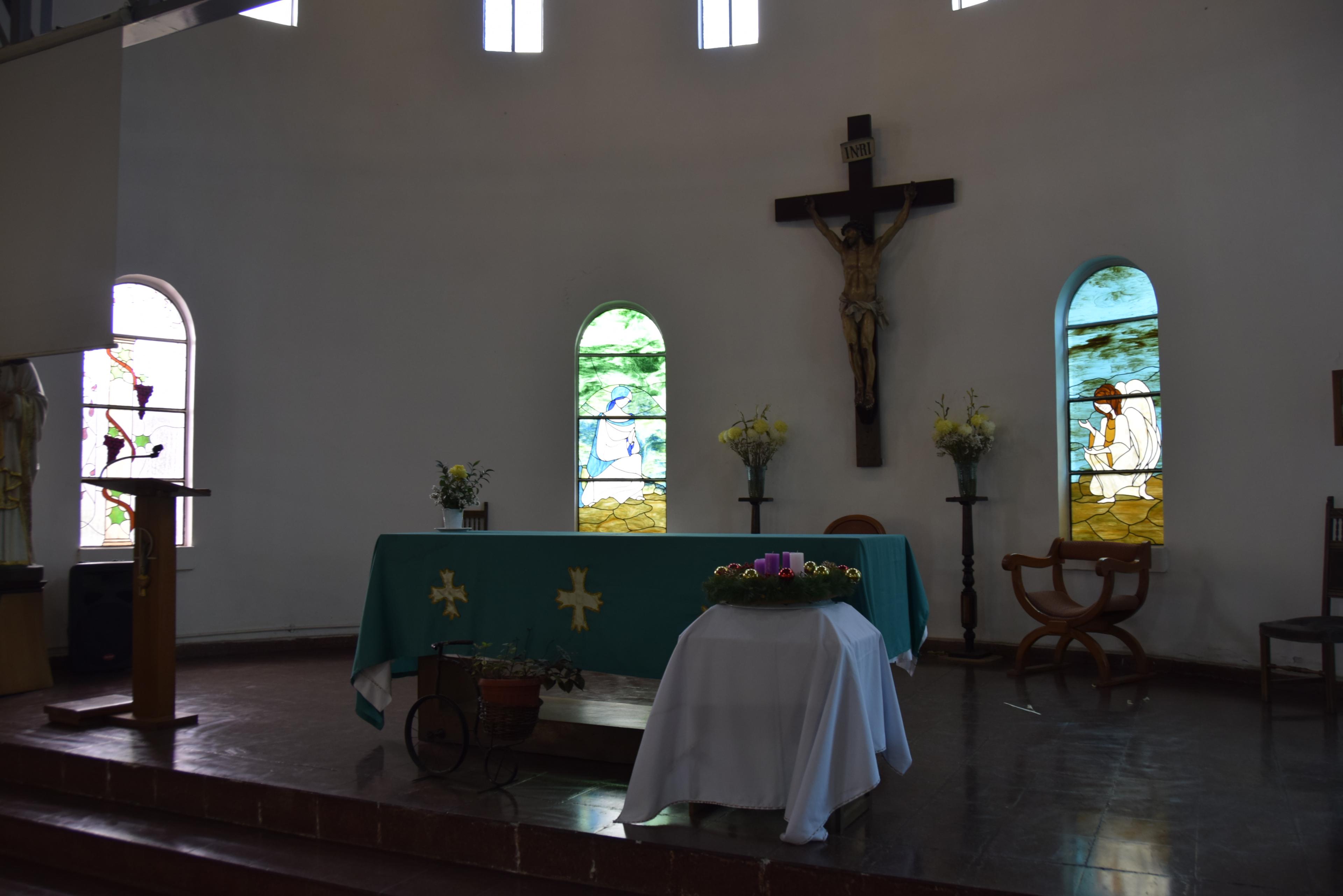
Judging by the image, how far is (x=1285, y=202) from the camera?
240 inches

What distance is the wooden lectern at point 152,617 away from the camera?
4.87m

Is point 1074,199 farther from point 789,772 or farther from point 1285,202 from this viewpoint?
point 789,772

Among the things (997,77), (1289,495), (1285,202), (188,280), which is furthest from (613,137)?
(1289,495)

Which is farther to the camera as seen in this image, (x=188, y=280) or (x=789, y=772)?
(x=188, y=280)

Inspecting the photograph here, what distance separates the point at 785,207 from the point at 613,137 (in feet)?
5.23

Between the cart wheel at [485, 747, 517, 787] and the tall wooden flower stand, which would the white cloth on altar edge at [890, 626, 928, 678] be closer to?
the cart wheel at [485, 747, 517, 787]

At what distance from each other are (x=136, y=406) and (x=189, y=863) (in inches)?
195

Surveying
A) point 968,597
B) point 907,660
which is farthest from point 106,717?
point 968,597

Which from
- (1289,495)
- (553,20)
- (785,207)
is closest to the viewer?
(1289,495)

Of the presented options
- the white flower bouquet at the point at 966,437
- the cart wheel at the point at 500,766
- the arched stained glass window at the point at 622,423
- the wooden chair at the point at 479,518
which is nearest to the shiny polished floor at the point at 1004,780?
the cart wheel at the point at 500,766

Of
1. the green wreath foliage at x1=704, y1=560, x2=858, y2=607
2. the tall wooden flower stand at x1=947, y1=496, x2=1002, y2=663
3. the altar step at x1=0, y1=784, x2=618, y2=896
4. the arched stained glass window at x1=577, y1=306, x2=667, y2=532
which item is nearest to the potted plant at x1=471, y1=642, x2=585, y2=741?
the altar step at x1=0, y1=784, x2=618, y2=896

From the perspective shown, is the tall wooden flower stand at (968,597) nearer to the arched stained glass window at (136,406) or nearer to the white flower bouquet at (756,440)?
the white flower bouquet at (756,440)

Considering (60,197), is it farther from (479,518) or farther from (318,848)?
(318,848)

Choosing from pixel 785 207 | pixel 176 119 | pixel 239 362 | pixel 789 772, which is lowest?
pixel 789 772
